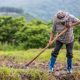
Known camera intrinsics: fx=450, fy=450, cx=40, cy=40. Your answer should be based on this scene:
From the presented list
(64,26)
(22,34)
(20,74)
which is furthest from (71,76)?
(22,34)

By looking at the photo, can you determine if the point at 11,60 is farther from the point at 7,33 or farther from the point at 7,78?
the point at 7,33

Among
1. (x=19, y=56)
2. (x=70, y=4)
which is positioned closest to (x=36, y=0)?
(x=70, y=4)

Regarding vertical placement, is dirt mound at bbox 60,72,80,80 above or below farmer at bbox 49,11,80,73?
below

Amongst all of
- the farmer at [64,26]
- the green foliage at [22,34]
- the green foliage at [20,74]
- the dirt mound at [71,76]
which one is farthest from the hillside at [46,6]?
the green foliage at [20,74]

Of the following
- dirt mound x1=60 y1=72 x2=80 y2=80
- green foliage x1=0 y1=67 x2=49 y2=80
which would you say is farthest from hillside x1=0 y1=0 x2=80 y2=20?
green foliage x1=0 y1=67 x2=49 y2=80

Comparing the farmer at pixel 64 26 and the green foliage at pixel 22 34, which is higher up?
the farmer at pixel 64 26

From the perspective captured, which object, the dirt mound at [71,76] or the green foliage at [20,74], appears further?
the dirt mound at [71,76]

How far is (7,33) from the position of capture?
22.9 metres

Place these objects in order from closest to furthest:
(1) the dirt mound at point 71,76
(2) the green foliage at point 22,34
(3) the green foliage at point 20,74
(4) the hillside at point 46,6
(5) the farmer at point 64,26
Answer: (3) the green foliage at point 20,74 < (5) the farmer at point 64,26 < (1) the dirt mound at point 71,76 < (2) the green foliage at point 22,34 < (4) the hillside at point 46,6

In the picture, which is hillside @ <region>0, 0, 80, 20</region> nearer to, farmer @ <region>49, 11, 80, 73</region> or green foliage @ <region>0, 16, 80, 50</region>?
green foliage @ <region>0, 16, 80, 50</region>

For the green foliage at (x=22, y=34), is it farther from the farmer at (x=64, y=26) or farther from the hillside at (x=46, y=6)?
the hillside at (x=46, y=6)

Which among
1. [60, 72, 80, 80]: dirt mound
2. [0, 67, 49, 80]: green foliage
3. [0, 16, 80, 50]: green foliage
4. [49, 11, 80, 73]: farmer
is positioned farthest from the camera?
[0, 16, 80, 50]: green foliage

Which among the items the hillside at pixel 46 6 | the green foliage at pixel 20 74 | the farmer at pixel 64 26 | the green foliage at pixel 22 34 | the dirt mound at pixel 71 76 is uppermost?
the farmer at pixel 64 26

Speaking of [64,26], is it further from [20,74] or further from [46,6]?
[46,6]
